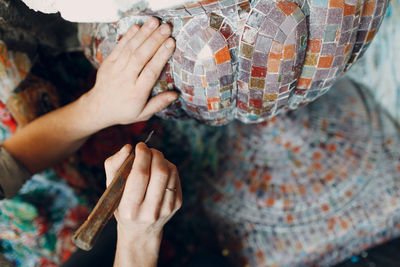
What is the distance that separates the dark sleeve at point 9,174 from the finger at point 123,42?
35 cm

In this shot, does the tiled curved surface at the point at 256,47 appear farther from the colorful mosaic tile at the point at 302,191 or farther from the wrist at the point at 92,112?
the colorful mosaic tile at the point at 302,191

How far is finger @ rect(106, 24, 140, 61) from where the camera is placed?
58 cm

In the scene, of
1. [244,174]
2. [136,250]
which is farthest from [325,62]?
[244,174]

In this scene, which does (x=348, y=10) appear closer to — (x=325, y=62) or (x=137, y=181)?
(x=325, y=62)

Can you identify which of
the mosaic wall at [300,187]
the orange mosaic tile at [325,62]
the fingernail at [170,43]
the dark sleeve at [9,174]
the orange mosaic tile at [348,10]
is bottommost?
the mosaic wall at [300,187]

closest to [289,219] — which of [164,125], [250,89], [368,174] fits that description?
[368,174]

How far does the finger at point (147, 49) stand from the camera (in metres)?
0.56

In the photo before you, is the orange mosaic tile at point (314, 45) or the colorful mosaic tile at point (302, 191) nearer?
the orange mosaic tile at point (314, 45)

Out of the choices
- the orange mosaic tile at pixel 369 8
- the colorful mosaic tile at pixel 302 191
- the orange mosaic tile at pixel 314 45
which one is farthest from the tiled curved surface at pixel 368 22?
the colorful mosaic tile at pixel 302 191

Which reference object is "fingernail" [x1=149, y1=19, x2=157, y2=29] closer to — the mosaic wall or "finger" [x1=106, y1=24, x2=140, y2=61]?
"finger" [x1=106, y1=24, x2=140, y2=61]

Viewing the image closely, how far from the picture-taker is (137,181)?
51cm

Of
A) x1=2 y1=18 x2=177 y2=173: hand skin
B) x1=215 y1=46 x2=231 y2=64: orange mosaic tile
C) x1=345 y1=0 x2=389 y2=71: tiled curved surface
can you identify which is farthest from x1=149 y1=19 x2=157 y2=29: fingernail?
x1=345 y1=0 x2=389 y2=71: tiled curved surface

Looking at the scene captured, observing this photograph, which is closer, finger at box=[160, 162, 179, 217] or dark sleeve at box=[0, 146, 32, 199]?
finger at box=[160, 162, 179, 217]

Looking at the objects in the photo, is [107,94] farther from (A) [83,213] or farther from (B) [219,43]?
(A) [83,213]
